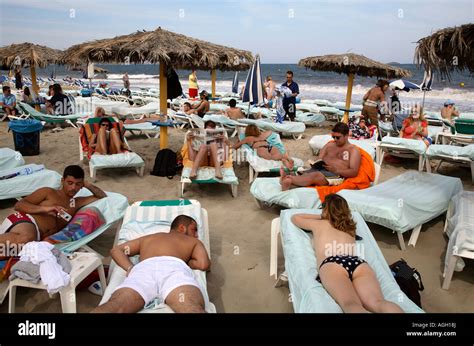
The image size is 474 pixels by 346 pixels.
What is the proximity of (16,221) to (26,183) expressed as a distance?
68.4 inches

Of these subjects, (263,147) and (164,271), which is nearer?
(164,271)

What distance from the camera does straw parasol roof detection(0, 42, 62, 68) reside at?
9.20 meters

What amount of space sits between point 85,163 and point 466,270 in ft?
18.6

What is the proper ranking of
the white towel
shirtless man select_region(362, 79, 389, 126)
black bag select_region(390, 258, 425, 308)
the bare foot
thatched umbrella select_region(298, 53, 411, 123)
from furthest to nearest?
thatched umbrella select_region(298, 53, 411, 123) < shirtless man select_region(362, 79, 389, 126) < the bare foot < black bag select_region(390, 258, 425, 308) < the white towel

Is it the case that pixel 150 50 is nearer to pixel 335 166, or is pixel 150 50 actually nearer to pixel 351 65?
pixel 335 166

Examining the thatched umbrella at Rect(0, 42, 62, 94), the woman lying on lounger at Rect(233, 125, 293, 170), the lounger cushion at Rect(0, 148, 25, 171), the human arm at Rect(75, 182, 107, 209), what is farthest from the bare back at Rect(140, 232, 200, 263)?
the thatched umbrella at Rect(0, 42, 62, 94)

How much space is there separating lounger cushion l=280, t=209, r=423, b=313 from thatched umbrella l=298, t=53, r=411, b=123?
7140 millimetres

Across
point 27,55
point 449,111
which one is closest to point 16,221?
point 27,55

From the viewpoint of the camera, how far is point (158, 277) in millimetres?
2182

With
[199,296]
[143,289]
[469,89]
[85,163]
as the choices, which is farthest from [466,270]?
[469,89]

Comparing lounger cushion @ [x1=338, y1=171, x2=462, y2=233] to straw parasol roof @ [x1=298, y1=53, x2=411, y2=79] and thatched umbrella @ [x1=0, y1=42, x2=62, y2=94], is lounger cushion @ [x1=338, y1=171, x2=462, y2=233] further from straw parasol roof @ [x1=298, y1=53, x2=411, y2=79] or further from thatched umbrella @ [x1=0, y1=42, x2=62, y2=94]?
thatched umbrella @ [x1=0, y1=42, x2=62, y2=94]

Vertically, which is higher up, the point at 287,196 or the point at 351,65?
the point at 351,65

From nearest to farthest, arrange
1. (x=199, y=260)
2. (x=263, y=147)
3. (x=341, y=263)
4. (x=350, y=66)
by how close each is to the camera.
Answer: (x=341, y=263), (x=199, y=260), (x=263, y=147), (x=350, y=66)
